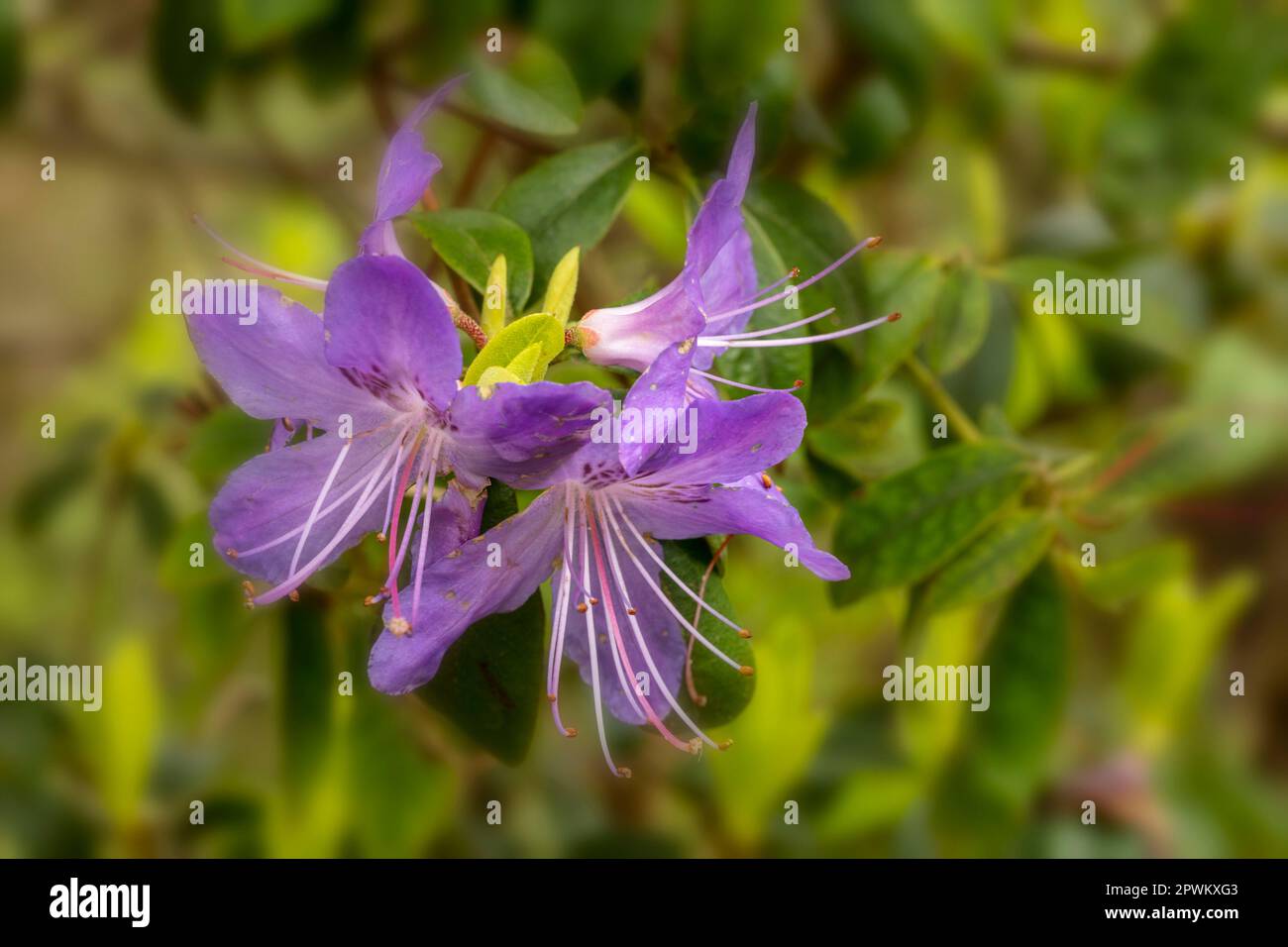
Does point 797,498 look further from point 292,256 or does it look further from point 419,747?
point 292,256

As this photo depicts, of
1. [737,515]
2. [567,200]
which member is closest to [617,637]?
[737,515]

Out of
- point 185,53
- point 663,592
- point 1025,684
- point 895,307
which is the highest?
point 185,53

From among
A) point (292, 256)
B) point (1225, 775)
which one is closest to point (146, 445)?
point (292, 256)

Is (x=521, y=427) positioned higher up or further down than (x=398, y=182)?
further down

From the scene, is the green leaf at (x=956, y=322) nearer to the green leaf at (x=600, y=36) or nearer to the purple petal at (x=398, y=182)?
the green leaf at (x=600, y=36)

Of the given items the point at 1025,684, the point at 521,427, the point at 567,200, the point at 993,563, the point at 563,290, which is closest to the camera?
the point at 521,427

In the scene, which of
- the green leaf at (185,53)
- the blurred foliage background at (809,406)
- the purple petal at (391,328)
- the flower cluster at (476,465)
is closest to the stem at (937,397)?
the blurred foliage background at (809,406)

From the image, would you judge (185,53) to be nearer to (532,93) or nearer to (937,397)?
(532,93)

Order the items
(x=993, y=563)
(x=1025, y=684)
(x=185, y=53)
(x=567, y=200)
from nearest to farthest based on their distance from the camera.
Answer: (x=567, y=200) < (x=993, y=563) < (x=1025, y=684) < (x=185, y=53)

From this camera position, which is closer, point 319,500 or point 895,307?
point 319,500
